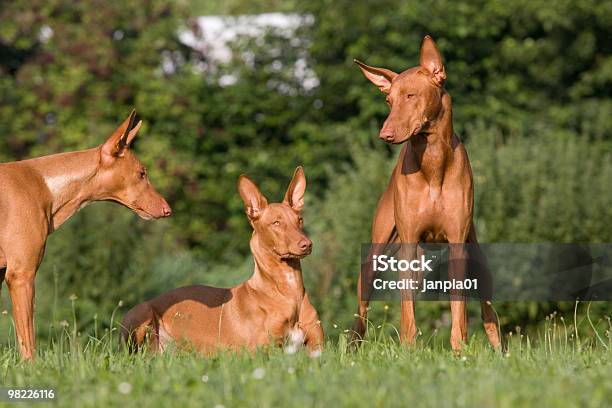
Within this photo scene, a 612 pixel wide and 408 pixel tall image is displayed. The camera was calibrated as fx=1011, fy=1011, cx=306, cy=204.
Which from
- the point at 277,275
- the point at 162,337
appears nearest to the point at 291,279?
the point at 277,275

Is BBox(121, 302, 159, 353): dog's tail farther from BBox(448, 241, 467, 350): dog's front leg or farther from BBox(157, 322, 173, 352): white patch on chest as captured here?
BBox(448, 241, 467, 350): dog's front leg

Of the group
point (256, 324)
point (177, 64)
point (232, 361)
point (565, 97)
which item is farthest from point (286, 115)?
point (232, 361)

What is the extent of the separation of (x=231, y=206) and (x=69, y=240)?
13.3ft

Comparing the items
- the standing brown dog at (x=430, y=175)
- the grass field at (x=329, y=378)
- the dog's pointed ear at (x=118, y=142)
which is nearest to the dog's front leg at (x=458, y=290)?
the standing brown dog at (x=430, y=175)

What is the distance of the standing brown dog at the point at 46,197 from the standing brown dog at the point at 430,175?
1.72 metres

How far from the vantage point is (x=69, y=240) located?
12133 millimetres

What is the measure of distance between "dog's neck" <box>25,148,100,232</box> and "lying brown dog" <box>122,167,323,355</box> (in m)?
0.95

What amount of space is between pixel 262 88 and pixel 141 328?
31.8 feet

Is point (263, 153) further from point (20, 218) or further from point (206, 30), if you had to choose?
point (20, 218)

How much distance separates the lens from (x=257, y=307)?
7.02m

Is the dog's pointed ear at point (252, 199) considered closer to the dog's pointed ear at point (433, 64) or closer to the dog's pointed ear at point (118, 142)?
the dog's pointed ear at point (118, 142)

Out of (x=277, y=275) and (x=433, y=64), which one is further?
(x=277, y=275)

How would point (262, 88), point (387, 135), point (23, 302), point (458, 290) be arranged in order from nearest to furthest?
1. point (387, 135)
2. point (23, 302)
3. point (458, 290)
4. point (262, 88)

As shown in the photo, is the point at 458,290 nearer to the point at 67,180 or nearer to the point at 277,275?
the point at 277,275
